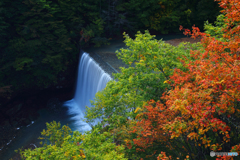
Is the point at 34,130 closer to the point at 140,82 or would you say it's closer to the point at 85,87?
the point at 85,87

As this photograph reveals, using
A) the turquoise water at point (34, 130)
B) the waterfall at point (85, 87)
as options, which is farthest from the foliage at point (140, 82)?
the turquoise water at point (34, 130)

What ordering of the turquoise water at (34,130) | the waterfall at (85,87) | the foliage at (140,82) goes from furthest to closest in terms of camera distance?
the waterfall at (85,87)
the turquoise water at (34,130)
the foliage at (140,82)

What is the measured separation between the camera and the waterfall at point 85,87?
1988 cm

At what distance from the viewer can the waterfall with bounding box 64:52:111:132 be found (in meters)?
19.9

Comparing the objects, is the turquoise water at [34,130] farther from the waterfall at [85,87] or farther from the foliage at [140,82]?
the foliage at [140,82]

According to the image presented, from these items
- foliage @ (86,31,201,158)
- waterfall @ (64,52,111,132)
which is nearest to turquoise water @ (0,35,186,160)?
waterfall @ (64,52,111,132)

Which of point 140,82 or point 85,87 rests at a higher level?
point 140,82

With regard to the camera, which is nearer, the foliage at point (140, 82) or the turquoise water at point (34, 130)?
the foliage at point (140, 82)

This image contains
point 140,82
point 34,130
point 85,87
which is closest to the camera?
point 140,82

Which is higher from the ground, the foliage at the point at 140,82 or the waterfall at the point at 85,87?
the foliage at the point at 140,82

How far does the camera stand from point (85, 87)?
23453mm

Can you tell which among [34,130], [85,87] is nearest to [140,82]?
[85,87]

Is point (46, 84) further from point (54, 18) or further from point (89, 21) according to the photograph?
point (89, 21)

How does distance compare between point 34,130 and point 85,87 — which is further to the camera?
point 85,87
